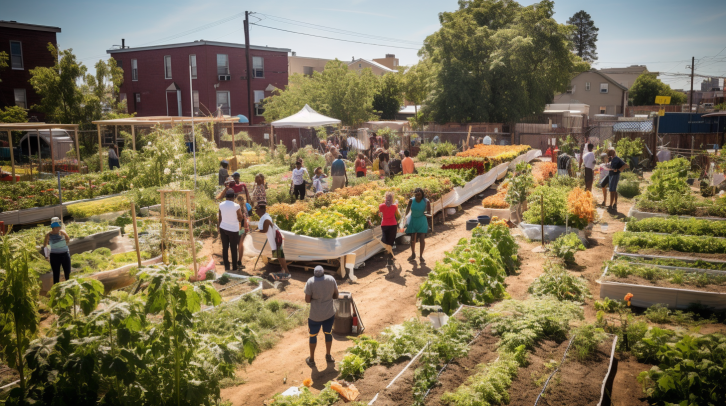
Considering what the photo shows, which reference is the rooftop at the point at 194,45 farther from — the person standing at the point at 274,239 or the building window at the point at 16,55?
the person standing at the point at 274,239

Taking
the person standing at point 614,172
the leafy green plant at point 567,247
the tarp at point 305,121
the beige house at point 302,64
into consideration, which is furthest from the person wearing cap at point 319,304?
the beige house at point 302,64

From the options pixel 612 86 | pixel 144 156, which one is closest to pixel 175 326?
pixel 144 156

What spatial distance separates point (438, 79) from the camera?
35.9 meters

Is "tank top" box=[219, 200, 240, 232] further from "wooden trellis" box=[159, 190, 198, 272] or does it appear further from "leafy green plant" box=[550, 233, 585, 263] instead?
"leafy green plant" box=[550, 233, 585, 263]

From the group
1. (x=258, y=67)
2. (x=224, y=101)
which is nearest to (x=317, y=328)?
(x=224, y=101)

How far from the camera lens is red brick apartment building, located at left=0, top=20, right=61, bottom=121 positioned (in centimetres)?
3108

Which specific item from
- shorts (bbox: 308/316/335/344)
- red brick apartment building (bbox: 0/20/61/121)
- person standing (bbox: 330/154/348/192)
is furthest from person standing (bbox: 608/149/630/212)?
red brick apartment building (bbox: 0/20/61/121)

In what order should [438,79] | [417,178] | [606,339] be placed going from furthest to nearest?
[438,79] < [417,178] < [606,339]

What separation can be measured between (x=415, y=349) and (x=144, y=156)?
1434 cm

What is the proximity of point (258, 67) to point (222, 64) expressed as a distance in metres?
3.53

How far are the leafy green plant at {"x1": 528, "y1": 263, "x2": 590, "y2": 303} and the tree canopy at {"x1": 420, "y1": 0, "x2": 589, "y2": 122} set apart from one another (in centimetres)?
2759

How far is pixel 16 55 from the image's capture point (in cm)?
3175

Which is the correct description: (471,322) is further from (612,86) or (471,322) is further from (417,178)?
(612,86)

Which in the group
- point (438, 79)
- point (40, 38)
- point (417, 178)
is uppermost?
point (40, 38)
